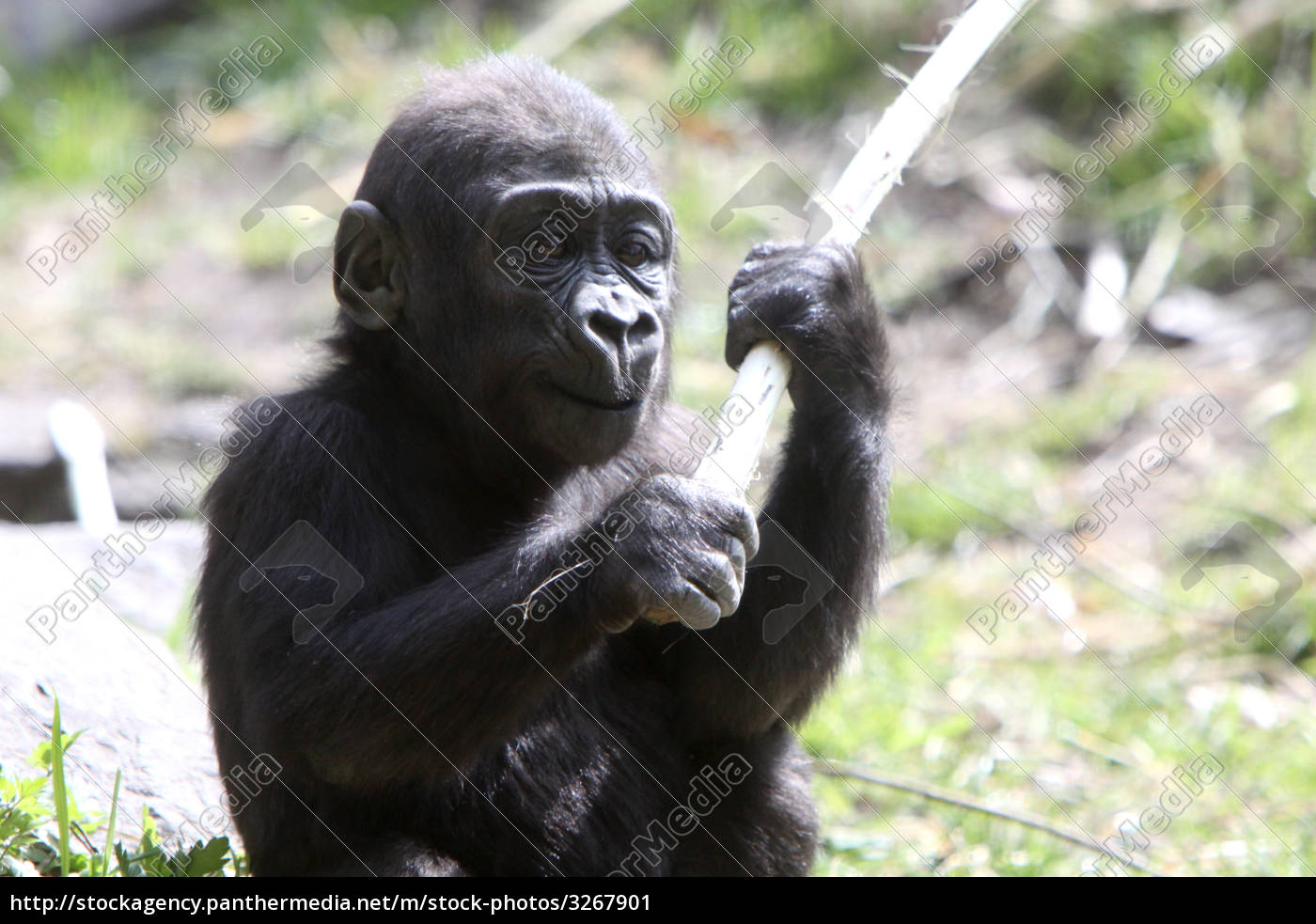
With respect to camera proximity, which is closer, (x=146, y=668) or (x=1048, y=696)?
(x=146, y=668)

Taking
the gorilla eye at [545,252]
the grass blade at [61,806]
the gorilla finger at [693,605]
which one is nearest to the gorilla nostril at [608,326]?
the gorilla eye at [545,252]

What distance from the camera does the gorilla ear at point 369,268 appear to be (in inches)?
185

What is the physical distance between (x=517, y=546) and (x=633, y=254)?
1.06 m

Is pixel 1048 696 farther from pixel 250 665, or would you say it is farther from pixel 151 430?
pixel 151 430

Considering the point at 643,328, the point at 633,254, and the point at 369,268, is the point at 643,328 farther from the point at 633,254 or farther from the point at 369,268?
the point at 369,268

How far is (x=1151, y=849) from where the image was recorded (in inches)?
231

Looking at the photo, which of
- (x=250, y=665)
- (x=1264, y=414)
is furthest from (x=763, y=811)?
(x=1264, y=414)

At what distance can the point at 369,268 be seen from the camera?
4742 millimetres

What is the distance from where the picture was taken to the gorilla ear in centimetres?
470

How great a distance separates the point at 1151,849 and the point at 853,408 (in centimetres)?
242

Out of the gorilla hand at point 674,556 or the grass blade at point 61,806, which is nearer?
the gorilla hand at point 674,556

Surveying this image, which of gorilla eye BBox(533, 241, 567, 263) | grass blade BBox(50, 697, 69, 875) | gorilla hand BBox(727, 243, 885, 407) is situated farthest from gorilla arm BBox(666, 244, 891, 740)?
grass blade BBox(50, 697, 69, 875)

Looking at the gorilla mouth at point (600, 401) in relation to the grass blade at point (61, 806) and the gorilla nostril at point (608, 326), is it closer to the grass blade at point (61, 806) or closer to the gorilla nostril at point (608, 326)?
the gorilla nostril at point (608, 326)

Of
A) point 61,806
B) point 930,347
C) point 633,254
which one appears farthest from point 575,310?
point 930,347
